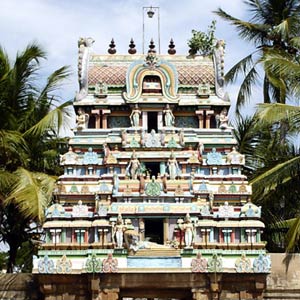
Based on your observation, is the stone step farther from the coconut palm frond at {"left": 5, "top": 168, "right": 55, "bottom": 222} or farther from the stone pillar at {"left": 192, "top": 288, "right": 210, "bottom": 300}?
the coconut palm frond at {"left": 5, "top": 168, "right": 55, "bottom": 222}

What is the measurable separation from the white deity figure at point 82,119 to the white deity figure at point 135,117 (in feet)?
4.92

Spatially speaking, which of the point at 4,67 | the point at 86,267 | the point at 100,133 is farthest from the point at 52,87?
the point at 86,267

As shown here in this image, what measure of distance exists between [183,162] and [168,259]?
3.66 m

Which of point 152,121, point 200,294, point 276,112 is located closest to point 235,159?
point 276,112

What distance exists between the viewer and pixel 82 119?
23.0 meters

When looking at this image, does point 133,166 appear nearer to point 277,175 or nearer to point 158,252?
point 158,252

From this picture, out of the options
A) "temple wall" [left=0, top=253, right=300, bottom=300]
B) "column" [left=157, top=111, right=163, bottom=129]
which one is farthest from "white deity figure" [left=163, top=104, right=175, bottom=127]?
"temple wall" [left=0, top=253, right=300, bottom=300]

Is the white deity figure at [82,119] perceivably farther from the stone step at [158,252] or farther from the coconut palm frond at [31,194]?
the stone step at [158,252]

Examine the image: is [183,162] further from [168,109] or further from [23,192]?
[23,192]

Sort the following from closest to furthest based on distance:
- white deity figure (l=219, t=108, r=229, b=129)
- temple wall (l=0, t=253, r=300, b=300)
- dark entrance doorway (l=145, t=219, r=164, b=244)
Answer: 1. temple wall (l=0, t=253, r=300, b=300)
2. dark entrance doorway (l=145, t=219, r=164, b=244)
3. white deity figure (l=219, t=108, r=229, b=129)

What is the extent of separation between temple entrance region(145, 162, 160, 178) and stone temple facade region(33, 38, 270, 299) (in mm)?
57

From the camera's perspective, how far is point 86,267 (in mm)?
19234

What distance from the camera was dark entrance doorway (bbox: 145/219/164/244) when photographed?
824 inches

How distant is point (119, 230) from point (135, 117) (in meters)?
4.63
